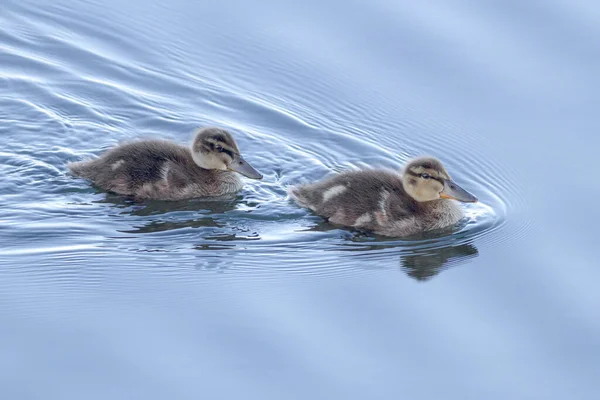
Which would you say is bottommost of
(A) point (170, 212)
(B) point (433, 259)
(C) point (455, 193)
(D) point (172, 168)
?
(A) point (170, 212)

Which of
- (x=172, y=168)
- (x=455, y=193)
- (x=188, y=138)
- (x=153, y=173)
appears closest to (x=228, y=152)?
(x=172, y=168)

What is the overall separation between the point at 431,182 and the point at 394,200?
20 centimetres

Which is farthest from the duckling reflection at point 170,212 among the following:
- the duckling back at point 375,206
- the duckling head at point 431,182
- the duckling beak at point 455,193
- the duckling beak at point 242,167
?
the duckling beak at point 455,193

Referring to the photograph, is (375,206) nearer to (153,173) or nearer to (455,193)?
(455,193)

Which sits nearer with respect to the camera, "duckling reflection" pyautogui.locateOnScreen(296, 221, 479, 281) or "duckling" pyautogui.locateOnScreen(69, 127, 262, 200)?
"duckling reflection" pyautogui.locateOnScreen(296, 221, 479, 281)

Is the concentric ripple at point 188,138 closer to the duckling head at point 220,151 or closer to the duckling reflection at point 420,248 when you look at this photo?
the duckling reflection at point 420,248

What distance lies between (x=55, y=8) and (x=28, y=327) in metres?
3.91

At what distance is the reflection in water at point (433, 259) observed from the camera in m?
5.39

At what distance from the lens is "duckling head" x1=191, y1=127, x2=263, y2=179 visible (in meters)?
6.36

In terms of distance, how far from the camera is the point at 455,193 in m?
6.08

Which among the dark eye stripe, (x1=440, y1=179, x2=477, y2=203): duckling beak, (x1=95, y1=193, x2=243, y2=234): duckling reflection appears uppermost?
(x1=440, y1=179, x2=477, y2=203): duckling beak

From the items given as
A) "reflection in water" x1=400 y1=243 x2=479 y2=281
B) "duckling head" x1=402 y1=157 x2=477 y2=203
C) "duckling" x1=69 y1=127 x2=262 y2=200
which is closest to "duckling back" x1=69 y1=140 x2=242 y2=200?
"duckling" x1=69 y1=127 x2=262 y2=200

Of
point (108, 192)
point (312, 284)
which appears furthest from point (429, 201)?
point (108, 192)

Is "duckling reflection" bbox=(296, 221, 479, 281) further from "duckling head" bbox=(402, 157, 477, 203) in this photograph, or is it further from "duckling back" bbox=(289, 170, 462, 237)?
"duckling head" bbox=(402, 157, 477, 203)
